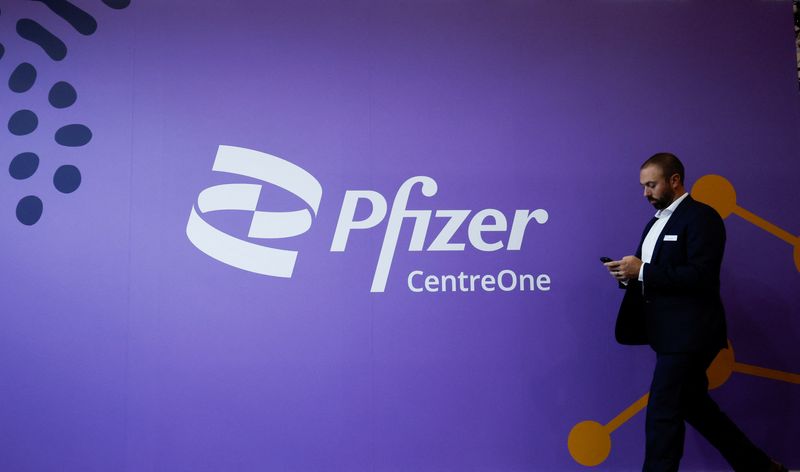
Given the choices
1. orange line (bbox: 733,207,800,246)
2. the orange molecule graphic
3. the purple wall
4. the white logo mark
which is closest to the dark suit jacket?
the purple wall

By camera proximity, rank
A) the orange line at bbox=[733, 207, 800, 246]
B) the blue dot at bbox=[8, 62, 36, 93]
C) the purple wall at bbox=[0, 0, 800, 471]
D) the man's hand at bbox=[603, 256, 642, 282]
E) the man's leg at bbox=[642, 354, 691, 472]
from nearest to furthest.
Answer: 1. the man's leg at bbox=[642, 354, 691, 472]
2. the man's hand at bbox=[603, 256, 642, 282]
3. the purple wall at bbox=[0, 0, 800, 471]
4. the blue dot at bbox=[8, 62, 36, 93]
5. the orange line at bbox=[733, 207, 800, 246]

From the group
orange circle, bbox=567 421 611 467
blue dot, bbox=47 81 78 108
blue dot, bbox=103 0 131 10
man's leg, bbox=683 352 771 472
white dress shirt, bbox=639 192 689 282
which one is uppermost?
blue dot, bbox=103 0 131 10

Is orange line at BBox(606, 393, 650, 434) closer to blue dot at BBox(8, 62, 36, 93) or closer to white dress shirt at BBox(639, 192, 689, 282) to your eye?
white dress shirt at BBox(639, 192, 689, 282)

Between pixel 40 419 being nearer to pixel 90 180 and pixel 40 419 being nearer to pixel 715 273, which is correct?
pixel 90 180

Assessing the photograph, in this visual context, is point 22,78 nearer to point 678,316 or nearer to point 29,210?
point 29,210

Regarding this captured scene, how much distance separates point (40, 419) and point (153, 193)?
1.33 m

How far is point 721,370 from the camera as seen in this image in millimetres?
3246

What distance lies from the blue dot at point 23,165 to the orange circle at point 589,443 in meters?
3.28

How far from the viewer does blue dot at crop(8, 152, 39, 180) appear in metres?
3.17

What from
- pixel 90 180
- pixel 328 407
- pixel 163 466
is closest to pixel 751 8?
pixel 328 407

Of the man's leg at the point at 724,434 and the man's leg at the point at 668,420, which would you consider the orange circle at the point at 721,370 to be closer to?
the man's leg at the point at 724,434

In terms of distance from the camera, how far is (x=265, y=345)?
3.13 meters

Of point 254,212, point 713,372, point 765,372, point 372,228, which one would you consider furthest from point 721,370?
point 254,212

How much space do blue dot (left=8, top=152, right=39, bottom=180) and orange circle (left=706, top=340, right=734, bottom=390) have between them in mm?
3909
